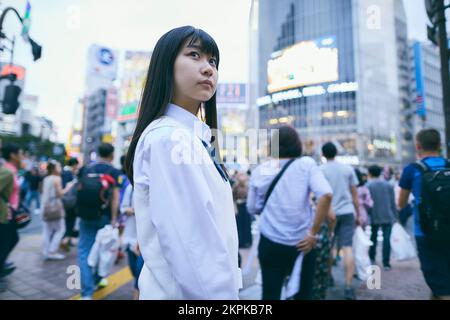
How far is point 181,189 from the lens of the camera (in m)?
0.75

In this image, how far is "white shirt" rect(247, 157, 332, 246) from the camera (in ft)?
7.71

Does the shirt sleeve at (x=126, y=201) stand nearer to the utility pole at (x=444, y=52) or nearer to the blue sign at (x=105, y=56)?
the utility pole at (x=444, y=52)

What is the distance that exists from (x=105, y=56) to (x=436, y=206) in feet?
51.4

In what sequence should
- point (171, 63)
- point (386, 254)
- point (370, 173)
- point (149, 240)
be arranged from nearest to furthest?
point (149, 240)
point (171, 63)
point (386, 254)
point (370, 173)

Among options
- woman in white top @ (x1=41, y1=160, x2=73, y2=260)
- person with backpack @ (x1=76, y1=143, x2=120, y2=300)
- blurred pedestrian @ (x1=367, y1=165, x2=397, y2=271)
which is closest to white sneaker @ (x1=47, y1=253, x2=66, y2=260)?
woman in white top @ (x1=41, y1=160, x2=73, y2=260)

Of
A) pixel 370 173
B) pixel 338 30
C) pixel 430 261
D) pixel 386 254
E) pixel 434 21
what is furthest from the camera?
pixel 338 30

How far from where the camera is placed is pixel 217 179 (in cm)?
88

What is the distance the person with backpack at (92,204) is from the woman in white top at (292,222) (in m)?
2.21

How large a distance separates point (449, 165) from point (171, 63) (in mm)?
2646

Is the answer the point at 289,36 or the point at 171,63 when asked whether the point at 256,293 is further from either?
the point at 289,36

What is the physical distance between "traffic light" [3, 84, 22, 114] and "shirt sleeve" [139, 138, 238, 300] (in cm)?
473

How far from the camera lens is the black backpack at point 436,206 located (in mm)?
2186

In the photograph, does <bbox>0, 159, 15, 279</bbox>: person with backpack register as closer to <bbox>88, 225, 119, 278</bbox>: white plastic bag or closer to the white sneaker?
<bbox>88, 225, 119, 278</bbox>: white plastic bag
